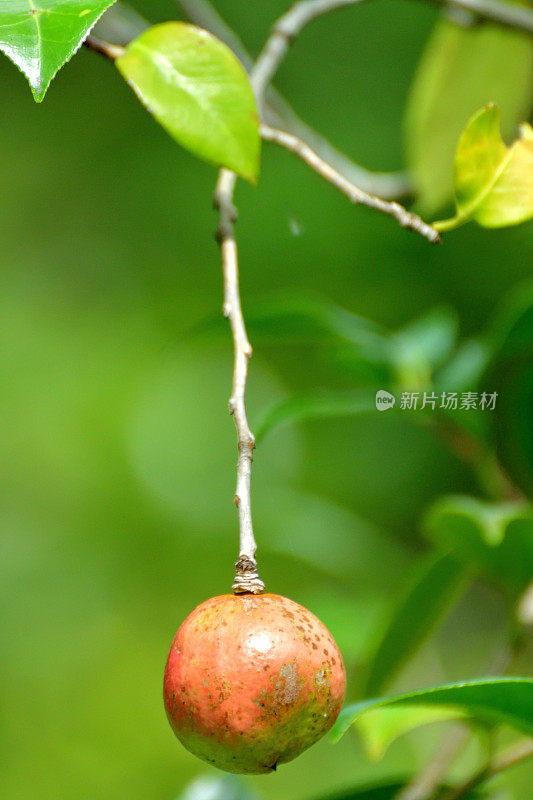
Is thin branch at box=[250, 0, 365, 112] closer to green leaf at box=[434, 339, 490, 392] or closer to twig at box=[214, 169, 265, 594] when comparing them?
twig at box=[214, 169, 265, 594]

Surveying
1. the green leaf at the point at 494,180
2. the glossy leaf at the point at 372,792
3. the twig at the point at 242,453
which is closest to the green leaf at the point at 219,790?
the glossy leaf at the point at 372,792

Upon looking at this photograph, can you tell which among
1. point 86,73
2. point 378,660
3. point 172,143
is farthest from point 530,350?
point 86,73

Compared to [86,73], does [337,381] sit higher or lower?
lower

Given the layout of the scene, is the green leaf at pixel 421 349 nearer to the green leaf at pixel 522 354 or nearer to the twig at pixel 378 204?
the green leaf at pixel 522 354

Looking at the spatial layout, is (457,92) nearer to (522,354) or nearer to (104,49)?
(522,354)

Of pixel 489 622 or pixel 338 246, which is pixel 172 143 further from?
pixel 489 622

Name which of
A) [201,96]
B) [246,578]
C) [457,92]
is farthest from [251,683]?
[457,92]

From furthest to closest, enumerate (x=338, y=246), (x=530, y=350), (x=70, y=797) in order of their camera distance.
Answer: (x=338, y=246)
(x=70, y=797)
(x=530, y=350)

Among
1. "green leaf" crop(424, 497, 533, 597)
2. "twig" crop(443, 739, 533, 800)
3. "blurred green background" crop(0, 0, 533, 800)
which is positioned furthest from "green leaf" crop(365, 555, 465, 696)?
"blurred green background" crop(0, 0, 533, 800)
